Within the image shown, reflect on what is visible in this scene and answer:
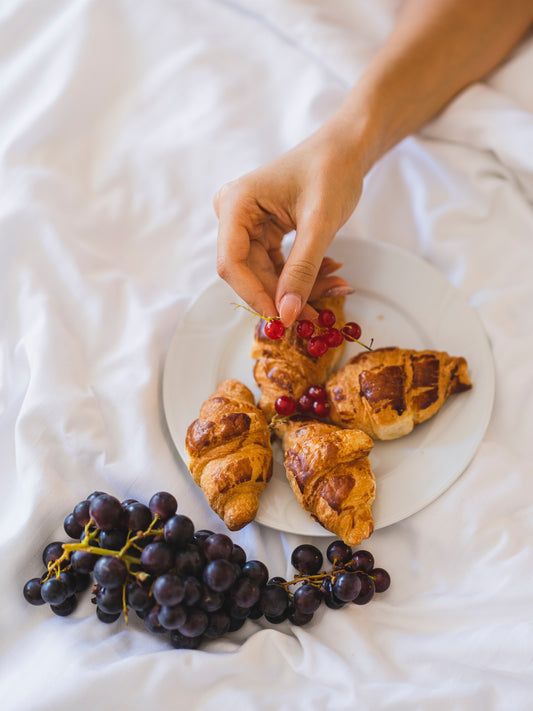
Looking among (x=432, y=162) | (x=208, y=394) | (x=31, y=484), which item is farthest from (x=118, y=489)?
(x=432, y=162)

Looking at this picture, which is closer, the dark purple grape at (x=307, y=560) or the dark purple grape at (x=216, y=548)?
the dark purple grape at (x=216, y=548)

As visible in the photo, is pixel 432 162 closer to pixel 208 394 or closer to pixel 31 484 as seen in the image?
pixel 208 394

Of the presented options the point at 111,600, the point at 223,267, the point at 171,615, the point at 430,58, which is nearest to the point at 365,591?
the point at 171,615

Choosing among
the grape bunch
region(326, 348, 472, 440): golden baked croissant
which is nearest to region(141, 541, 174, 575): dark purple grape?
the grape bunch

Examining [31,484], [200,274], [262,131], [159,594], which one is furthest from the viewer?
[262,131]

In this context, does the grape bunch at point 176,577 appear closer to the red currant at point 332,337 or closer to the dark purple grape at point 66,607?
the dark purple grape at point 66,607

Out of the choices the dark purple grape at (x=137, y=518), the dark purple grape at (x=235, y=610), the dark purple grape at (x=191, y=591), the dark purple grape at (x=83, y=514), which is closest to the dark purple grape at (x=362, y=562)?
the dark purple grape at (x=235, y=610)
